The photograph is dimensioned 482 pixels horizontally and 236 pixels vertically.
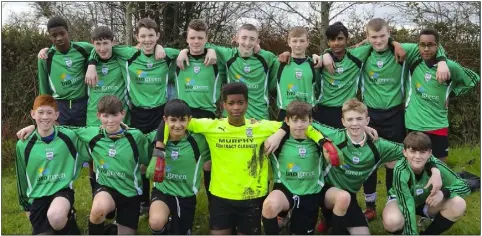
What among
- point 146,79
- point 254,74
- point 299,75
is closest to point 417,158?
point 299,75

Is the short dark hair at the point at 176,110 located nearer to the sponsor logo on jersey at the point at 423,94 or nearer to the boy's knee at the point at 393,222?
the boy's knee at the point at 393,222

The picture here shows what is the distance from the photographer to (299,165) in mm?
4449

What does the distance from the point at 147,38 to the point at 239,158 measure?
1.96 metres

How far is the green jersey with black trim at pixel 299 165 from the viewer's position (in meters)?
4.45

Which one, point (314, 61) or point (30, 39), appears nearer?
point (314, 61)

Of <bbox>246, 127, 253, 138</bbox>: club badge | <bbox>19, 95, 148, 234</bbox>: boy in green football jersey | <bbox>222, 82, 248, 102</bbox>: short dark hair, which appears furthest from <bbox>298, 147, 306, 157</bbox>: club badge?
<bbox>19, 95, 148, 234</bbox>: boy in green football jersey

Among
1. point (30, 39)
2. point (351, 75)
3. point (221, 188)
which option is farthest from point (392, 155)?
point (30, 39)

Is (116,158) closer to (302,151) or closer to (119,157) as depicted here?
(119,157)

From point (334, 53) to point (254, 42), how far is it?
0.93m

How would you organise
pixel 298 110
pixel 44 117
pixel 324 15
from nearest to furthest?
pixel 298 110 < pixel 44 117 < pixel 324 15

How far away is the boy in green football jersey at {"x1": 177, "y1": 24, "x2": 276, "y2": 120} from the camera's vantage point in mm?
5457

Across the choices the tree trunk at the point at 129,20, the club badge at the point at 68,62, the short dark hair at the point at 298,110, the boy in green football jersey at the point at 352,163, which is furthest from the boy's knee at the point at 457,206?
the tree trunk at the point at 129,20

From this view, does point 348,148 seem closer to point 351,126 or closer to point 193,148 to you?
point 351,126

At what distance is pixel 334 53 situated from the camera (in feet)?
18.3
